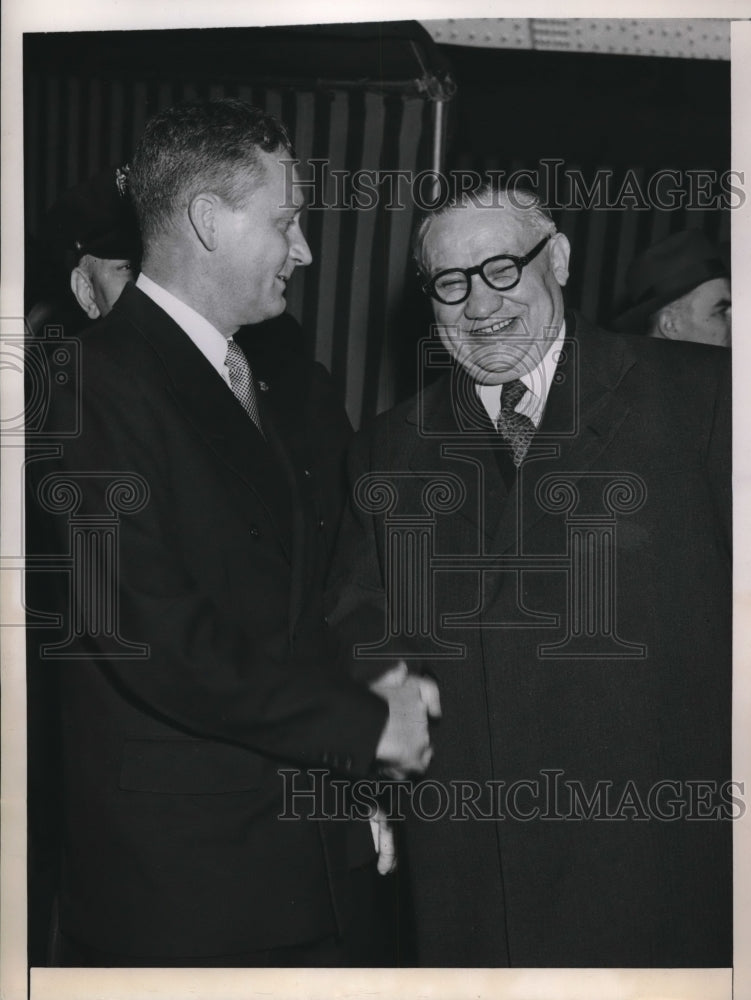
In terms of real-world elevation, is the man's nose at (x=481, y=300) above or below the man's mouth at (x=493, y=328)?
above

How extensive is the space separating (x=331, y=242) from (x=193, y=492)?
629 millimetres

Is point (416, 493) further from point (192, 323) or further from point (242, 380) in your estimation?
point (192, 323)

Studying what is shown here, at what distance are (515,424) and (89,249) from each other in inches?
40.1

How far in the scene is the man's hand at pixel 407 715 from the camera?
2.28 meters

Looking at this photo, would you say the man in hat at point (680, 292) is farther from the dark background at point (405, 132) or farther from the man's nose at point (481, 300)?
the man's nose at point (481, 300)

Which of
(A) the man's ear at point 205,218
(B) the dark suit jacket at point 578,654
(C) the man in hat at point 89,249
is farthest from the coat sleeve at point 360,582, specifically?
(C) the man in hat at point 89,249

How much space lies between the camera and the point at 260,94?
2.34 meters

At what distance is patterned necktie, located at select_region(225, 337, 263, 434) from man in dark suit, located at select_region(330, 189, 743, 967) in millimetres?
369

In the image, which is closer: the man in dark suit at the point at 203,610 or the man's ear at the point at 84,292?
the man in dark suit at the point at 203,610

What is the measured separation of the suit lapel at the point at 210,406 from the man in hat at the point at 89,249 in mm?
79

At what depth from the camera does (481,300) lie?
7.48 feet

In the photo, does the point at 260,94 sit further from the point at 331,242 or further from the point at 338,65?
the point at 331,242

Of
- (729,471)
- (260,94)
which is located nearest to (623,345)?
(729,471)

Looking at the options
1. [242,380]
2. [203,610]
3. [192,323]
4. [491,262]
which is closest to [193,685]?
[203,610]
